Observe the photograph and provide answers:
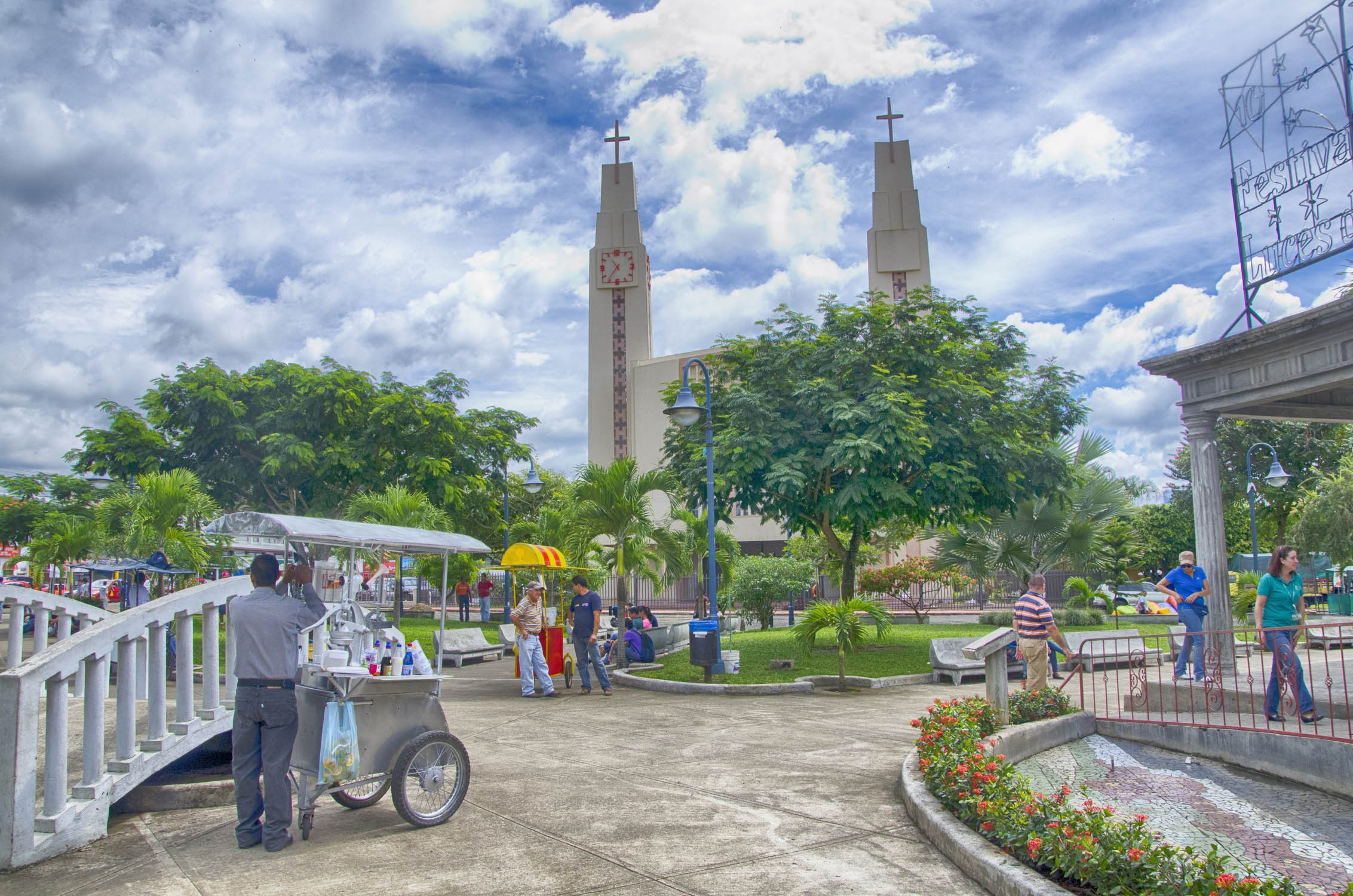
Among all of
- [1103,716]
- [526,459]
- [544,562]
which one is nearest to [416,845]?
[1103,716]

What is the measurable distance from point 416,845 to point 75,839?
6.41 feet

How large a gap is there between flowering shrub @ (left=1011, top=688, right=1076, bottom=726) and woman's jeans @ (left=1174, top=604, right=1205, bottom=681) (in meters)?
1.50

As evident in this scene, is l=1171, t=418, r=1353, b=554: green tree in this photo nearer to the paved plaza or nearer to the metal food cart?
the paved plaza

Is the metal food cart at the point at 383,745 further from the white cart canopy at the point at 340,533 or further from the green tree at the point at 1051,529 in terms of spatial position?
the green tree at the point at 1051,529

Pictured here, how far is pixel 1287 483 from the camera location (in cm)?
3991

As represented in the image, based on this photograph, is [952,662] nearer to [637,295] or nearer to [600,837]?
[600,837]

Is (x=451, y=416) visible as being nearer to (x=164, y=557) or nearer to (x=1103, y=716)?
(x=164, y=557)

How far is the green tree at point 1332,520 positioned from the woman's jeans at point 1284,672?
24683 millimetres

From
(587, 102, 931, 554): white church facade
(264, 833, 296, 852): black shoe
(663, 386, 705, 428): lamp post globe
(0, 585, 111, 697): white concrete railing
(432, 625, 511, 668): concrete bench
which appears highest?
(587, 102, 931, 554): white church facade

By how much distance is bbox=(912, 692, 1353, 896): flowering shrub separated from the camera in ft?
13.0

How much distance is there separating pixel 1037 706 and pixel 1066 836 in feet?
16.7

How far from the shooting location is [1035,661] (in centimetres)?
1016

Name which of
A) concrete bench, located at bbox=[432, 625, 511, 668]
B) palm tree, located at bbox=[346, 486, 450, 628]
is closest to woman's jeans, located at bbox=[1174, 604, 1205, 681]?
concrete bench, located at bbox=[432, 625, 511, 668]

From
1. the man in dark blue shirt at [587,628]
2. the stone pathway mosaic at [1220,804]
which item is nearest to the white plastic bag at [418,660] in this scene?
the man in dark blue shirt at [587,628]
